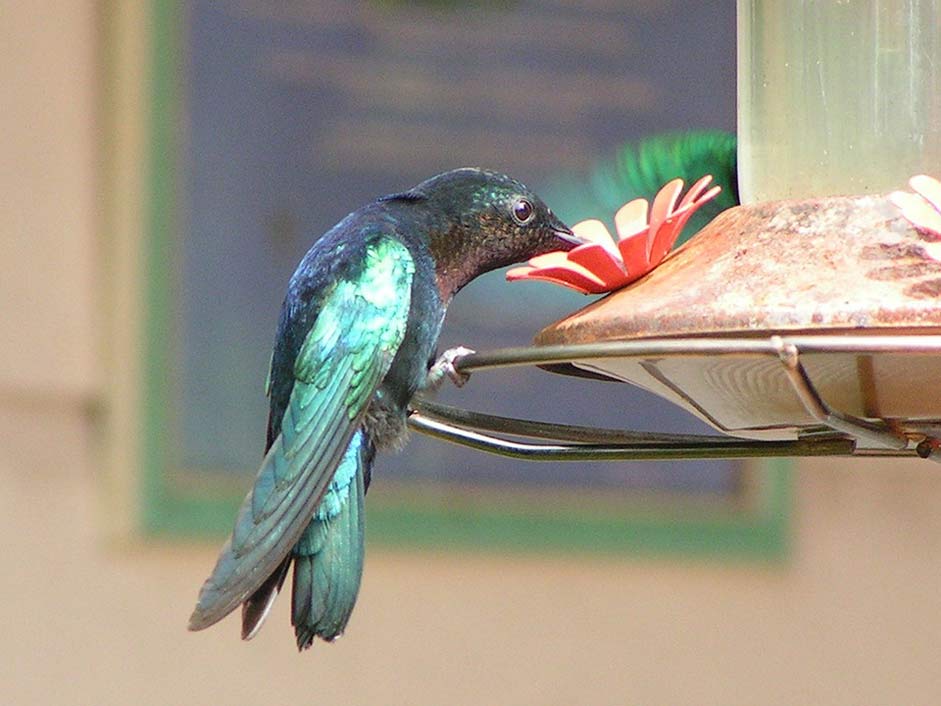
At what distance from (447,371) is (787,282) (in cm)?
69

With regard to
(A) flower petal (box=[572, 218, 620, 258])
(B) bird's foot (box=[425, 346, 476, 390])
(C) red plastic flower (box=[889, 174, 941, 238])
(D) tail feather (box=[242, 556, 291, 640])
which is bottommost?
(D) tail feather (box=[242, 556, 291, 640])

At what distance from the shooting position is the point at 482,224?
231 centimetres

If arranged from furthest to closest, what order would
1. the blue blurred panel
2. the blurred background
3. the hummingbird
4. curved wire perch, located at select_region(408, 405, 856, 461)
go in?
the blue blurred panel
the blurred background
the hummingbird
curved wire perch, located at select_region(408, 405, 856, 461)

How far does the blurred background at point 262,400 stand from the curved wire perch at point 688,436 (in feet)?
5.64

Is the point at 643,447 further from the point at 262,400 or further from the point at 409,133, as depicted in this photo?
the point at 409,133

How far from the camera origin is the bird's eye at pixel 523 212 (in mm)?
2254

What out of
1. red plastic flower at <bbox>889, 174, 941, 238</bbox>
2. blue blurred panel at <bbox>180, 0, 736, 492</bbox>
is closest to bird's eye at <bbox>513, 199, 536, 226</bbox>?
red plastic flower at <bbox>889, 174, 941, 238</bbox>

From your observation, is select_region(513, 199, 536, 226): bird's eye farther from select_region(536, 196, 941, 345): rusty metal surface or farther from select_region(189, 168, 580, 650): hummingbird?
select_region(536, 196, 941, 345): rusty metal surface

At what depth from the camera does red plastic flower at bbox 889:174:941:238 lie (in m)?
1.58

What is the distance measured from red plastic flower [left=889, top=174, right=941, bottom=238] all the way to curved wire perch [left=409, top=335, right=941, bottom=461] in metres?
0.14

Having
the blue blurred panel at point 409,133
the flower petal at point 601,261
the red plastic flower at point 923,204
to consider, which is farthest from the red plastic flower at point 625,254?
the blue blurred panel at point 409,133

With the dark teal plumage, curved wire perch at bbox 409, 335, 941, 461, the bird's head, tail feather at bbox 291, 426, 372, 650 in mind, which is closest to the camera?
curved wire perch at bbox 409, 335, 941, 461

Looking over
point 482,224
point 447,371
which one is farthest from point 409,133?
point 447,371

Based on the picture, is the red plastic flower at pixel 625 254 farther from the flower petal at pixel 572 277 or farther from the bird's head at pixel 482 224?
the bird's head at pixel 482 224
